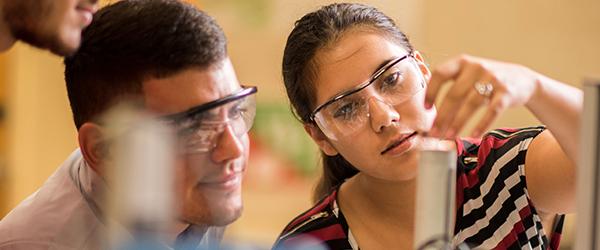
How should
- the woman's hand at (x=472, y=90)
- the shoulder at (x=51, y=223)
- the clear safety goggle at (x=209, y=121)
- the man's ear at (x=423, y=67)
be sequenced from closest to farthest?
1. the woman's hand at (x=472, y=90)
2. the clear safety goggle at (x=209, y=121)
3. the shoulder at (x=51, y=223)
4. the man's ear at (x=423, y=67)

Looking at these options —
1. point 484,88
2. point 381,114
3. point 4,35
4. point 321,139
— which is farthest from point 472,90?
point 4,35

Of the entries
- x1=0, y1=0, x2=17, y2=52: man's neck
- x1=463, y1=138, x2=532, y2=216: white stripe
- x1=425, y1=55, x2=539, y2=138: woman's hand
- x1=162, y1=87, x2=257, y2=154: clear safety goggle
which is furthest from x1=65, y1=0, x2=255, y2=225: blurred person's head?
x1=463, y1=138, x2=532, y2=216: white stripe

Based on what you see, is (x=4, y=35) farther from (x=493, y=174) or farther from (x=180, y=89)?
(x=493, y=174)

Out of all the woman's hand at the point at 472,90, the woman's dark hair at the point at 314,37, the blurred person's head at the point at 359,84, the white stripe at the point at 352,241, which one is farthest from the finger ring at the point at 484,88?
the white stripe at the point at 352,241

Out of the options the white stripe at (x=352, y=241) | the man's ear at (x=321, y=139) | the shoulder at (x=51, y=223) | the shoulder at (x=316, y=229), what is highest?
the man's ear at (x=321, y=139)

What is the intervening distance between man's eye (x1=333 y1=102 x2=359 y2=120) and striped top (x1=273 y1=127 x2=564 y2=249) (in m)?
0.23

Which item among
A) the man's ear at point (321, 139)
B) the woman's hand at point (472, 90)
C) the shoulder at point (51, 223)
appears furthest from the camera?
the man's ear at point (321, 139)

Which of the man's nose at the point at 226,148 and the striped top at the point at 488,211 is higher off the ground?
the man's nose at the point at 226,148

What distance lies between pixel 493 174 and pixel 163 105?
2.02ft

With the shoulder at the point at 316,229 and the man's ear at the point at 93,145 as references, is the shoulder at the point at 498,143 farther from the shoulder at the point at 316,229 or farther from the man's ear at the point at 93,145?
the man's ear at the point at 93,145

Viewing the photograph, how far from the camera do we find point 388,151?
156 centimetres

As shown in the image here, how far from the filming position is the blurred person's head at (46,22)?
4.40 feet

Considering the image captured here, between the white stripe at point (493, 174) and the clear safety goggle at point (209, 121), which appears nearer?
the clear safety goggle at point (209, 121)

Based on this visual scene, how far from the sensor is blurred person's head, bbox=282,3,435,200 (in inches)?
60.8
